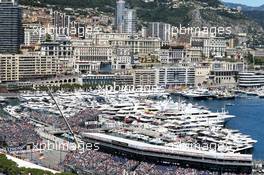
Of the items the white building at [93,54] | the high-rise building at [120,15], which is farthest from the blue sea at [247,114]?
the high-rise building at [120,15]

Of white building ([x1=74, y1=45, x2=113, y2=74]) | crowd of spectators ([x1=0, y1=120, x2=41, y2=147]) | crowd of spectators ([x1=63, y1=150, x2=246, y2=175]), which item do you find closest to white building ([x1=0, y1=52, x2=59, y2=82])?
white building ([x1=74, y1=45, x2=113, y2=74])


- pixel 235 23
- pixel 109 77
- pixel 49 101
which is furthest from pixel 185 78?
pixel 235 23

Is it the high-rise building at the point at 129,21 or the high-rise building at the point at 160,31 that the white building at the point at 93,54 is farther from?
the high-rise building at the point at 160,31

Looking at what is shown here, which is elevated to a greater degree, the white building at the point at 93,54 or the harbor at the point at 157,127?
the white building at the point at 93,54

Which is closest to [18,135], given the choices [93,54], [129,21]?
[93,54]

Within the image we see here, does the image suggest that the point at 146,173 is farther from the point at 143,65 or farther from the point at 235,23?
the point at 235,23

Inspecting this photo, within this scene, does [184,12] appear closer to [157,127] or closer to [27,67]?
[27,67]
